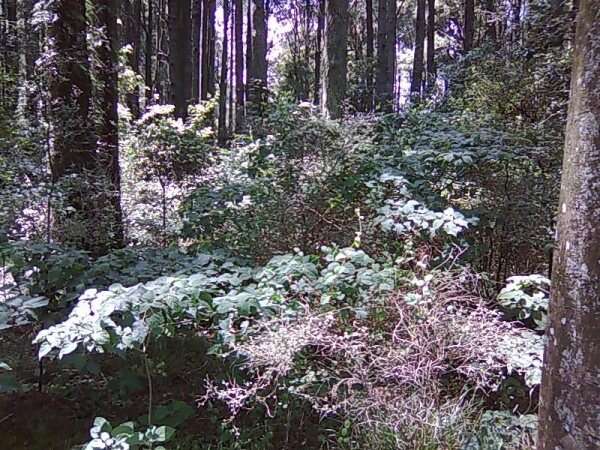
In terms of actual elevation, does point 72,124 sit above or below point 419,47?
below

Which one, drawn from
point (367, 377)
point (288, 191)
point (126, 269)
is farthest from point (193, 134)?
point (367, 377)

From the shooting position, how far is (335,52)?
6.68 meters

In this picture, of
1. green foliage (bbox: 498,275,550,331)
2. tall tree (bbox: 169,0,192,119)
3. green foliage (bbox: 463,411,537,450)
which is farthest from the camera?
tall tree (bbox: 169,0,192,119)

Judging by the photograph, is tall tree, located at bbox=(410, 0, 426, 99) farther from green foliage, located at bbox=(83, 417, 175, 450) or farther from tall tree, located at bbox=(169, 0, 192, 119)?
green foliage, located at bbox=(83, 417, 175, 450)

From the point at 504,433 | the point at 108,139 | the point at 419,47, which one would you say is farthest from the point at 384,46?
the point at 504,433

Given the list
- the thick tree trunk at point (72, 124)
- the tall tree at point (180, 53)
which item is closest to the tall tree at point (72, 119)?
the thick tree trunk at point (72, 124)

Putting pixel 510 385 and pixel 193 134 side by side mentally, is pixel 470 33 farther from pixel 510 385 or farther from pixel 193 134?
pixel 510 385

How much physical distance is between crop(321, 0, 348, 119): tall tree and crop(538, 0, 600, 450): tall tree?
5313mm

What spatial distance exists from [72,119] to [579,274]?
4473mm

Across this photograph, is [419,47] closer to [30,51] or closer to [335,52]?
[335,52]

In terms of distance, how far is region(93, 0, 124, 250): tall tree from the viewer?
465 centimetres

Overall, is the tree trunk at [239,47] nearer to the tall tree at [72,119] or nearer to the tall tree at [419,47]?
the tall tree at [419,47]

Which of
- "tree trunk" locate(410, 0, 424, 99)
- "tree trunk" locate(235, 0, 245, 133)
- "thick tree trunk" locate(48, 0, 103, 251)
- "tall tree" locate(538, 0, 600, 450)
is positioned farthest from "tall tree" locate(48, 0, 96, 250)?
"tree trunk" locate(410, 0, 424, 99)

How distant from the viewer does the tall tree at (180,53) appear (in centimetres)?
993
